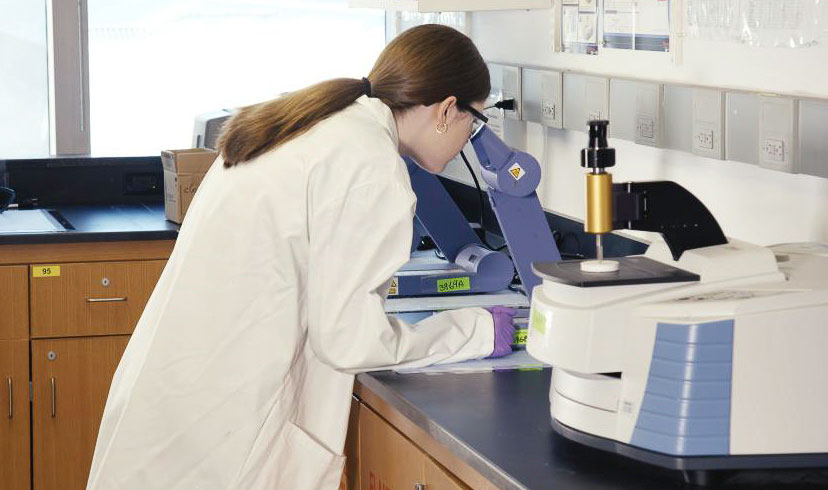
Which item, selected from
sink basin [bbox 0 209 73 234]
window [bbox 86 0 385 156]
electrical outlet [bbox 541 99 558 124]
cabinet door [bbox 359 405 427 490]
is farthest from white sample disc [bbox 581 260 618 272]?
window [bbox 86 0 385 156]

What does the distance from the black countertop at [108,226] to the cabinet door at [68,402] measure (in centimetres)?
28

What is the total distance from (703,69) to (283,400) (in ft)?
3.19

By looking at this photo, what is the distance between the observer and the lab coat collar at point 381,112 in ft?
6.15

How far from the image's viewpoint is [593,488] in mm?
1368

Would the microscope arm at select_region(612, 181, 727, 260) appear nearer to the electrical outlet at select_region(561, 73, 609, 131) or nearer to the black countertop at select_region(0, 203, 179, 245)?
the electrical outlet at select_region(561, 73, 609, 131)

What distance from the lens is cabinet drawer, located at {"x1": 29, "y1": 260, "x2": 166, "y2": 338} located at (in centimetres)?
322

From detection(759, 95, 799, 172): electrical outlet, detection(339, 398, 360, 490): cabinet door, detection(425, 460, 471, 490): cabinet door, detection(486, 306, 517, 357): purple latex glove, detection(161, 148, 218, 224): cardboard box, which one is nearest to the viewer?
detection(425, 460, 471, 490): cabinet door

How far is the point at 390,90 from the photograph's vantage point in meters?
1.97

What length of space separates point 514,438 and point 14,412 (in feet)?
6.81

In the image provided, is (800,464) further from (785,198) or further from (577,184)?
(577,184)

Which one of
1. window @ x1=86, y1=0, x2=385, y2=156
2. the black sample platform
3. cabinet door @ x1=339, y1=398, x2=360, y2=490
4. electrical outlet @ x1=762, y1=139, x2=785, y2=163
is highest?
window @ x1=86, y1=0, x2=385, y2=156

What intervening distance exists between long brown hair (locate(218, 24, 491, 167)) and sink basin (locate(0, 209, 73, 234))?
1518 millimetres

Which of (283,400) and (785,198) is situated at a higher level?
(785,198)

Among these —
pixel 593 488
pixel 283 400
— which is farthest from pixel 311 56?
pixel 593 488
